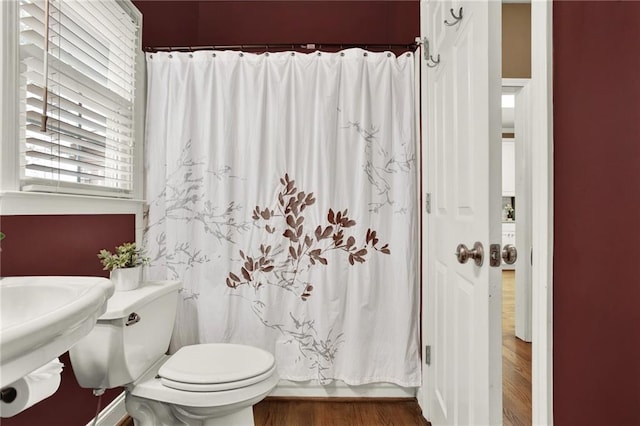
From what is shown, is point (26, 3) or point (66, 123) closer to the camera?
point (26, 3)

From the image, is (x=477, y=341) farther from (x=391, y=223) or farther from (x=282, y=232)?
(x=282, y=232)

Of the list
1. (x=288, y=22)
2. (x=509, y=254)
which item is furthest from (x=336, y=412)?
(x=288, y=22)

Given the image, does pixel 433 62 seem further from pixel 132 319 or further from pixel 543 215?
pixel 132 319

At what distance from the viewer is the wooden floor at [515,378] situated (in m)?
1.70

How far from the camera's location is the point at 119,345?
4.48 feet

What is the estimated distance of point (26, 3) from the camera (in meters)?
1.21

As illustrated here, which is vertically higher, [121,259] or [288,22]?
[288,22]

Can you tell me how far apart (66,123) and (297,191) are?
1028 mm

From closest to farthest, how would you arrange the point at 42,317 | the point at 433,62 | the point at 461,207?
the point at 42,317
the point at 461,207
the point at 433,62

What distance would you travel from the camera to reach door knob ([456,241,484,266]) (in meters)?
1.05

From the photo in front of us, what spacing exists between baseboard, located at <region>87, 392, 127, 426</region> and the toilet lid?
0.48 m

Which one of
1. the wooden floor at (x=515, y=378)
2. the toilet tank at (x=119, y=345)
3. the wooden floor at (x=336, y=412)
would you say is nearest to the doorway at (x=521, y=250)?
the wooden floor at (x=515, y=378)

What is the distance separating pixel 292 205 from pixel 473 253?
1.07m

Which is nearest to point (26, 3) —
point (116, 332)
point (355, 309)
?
point (116, 332)
